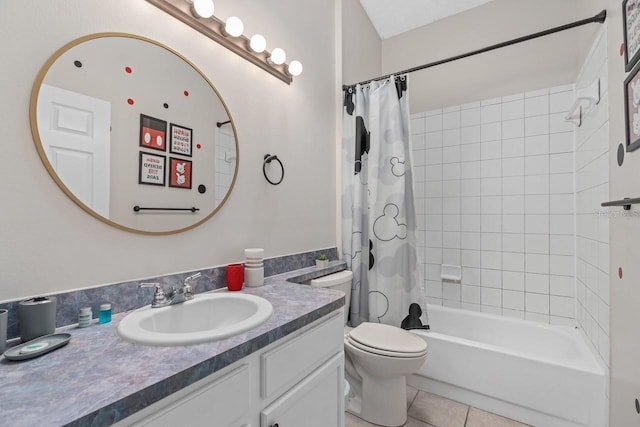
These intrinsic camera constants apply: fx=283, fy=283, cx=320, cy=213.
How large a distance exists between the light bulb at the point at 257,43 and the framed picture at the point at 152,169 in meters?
0.76

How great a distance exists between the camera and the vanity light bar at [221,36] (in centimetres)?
115

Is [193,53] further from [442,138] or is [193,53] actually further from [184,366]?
[442,138]

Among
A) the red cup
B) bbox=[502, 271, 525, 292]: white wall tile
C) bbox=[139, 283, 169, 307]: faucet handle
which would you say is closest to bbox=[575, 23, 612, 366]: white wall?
bbox=[502, 271, 525, 292]: white wall tile

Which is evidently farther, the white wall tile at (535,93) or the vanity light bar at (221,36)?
the white wall tile at (535,93)

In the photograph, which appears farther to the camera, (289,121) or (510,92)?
A: (510,92)

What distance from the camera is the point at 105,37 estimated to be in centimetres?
96

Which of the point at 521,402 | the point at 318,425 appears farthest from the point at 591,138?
the point at 318,425

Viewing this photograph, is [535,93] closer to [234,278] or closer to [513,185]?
[513,185]

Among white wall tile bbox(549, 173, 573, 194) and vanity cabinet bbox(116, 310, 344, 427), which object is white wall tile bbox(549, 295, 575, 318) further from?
vanity cabinet bbox(116, 310, 344, 427)

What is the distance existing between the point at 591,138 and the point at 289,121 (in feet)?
5.93

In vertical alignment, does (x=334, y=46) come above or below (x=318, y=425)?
above

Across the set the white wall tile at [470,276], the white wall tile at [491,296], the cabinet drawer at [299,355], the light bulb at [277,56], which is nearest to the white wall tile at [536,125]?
the white wall tile at [470,276]

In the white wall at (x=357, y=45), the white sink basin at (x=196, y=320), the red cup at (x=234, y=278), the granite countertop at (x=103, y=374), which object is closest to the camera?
the granite countertop at (x=103, y=374)

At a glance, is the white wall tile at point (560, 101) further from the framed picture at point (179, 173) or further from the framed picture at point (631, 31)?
the framed picture at point (179, 173)
